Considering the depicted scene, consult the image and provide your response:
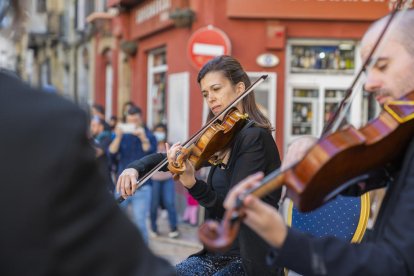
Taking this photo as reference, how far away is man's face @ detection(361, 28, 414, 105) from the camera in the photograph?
1.74 metres

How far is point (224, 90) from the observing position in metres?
3.21

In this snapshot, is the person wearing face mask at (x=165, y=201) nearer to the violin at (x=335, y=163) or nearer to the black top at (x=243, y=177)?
the black top at (x=243, y=177)

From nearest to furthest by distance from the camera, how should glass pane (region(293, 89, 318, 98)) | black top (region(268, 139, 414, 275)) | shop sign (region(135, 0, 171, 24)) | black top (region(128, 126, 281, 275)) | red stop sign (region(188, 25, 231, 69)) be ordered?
black top (region(268, 139, 414, 275)) → black top (region(128, 126, 281, 275)) → red stop sign (region(188, 25, 231, 69)) → glass pane (region(293, 89, 318, 98)) → shop sign (region(135, 0, 171, 24))

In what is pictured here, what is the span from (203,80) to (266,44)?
685 cm

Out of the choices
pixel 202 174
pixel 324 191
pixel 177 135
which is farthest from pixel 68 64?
pixel 324 191

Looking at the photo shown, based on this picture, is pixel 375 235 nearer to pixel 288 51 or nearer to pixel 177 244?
pixel 177 244

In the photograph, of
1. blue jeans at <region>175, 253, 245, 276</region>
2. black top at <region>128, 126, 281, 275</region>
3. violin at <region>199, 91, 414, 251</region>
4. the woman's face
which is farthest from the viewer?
the woman's face

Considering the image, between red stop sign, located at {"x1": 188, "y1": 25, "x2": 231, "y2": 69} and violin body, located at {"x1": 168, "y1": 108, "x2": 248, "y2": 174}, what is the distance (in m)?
5.09

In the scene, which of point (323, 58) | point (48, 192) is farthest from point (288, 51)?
point (48, 192)

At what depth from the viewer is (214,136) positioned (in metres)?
3.08

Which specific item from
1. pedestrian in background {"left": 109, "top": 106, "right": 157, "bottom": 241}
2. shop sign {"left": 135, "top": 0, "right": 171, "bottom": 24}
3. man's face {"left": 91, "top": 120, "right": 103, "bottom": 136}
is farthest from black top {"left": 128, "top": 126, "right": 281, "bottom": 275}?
shop sign {"left": 135, "top": 0, "right": 171, "bottom": 24}

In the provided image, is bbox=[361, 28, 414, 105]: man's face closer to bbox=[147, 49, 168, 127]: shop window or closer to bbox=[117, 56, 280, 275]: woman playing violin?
bbox=[117, 56, 280, 275]: woman playing violin

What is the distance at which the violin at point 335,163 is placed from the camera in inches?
55.6

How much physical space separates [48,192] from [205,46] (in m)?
7.49
